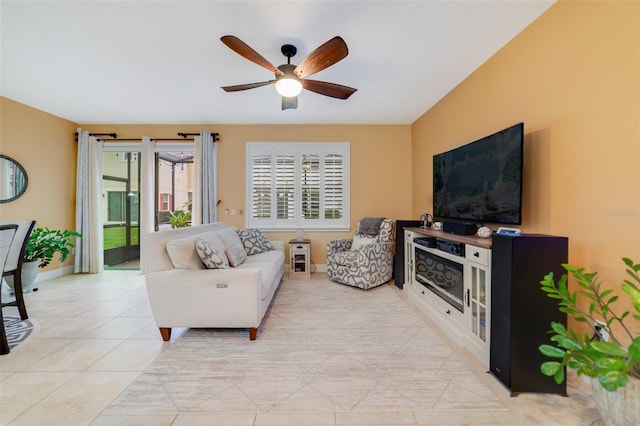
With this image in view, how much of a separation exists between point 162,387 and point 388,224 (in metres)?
3.25

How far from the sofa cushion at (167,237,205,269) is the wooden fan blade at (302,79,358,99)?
191 cm

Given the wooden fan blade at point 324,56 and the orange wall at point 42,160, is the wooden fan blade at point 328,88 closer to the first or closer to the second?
the wooden fan blade at point 324,56

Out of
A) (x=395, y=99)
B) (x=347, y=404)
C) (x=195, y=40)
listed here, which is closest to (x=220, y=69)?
(x=195, y=40)

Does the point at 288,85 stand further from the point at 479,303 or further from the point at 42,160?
the point at 42,160

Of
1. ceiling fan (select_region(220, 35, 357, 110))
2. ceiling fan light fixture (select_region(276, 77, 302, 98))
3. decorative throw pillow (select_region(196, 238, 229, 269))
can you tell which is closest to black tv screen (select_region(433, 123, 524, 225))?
ceiling fan (select_region(220, 35, 357, 110))

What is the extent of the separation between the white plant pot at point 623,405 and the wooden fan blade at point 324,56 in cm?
247

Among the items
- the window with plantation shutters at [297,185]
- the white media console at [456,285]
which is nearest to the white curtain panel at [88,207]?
the window with plantation shutters at [297,185]

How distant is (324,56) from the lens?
195 centimetres

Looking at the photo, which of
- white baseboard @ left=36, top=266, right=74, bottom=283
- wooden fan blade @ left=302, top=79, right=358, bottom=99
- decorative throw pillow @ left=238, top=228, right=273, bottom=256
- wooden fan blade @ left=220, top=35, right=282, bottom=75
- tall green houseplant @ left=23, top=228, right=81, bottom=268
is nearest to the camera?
wooden fan blade @ left=220, top=35, right=282, bottom=75

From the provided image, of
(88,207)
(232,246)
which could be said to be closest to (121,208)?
(88,207)

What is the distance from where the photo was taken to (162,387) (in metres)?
1.68

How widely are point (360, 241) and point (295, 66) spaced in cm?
275

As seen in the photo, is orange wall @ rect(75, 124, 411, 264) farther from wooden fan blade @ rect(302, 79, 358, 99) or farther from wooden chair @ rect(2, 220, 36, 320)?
wooden chair @ rect(2, 220, 36, 320)

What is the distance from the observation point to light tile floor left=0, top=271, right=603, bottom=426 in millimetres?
1408
